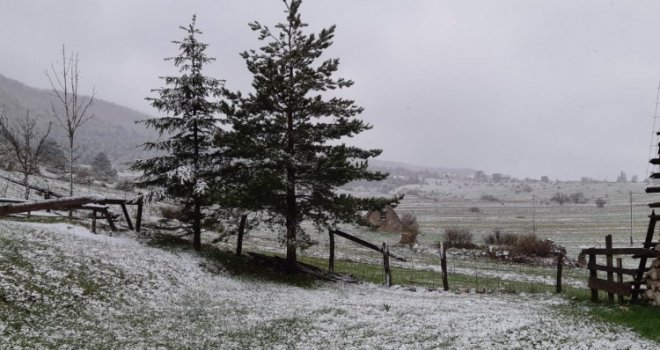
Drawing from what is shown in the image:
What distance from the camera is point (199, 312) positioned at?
39.7 feet

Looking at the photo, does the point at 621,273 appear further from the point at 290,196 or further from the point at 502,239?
the point at 502,239

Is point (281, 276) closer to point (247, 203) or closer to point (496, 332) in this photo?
point (247, 203)

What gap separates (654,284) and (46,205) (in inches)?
788

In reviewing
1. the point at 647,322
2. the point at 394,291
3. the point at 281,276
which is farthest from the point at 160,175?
the point at 647,322

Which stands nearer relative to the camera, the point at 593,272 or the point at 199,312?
the point at 199,312

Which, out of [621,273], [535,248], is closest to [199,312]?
[621,273]

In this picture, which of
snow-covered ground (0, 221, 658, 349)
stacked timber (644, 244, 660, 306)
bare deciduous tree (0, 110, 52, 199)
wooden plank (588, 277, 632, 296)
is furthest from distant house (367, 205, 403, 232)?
stacked timber (644, 244, 660, 306)

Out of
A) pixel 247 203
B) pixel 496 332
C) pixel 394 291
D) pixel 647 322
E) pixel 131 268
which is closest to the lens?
pixel 496 332

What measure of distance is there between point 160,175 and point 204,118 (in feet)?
9.73

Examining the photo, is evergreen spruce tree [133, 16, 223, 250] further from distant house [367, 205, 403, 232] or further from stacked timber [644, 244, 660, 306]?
distant house [367, 205, 403, 232]

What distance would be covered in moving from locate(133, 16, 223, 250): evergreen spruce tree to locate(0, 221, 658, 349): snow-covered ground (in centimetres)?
304

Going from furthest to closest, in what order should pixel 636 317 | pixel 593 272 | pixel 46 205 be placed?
pixel 593 272 < pixel 46 205 < pixel 636 317

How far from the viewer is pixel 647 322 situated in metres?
11.9

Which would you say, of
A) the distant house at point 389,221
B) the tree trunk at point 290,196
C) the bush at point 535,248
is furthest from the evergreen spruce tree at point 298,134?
the distant house at point 389,221
